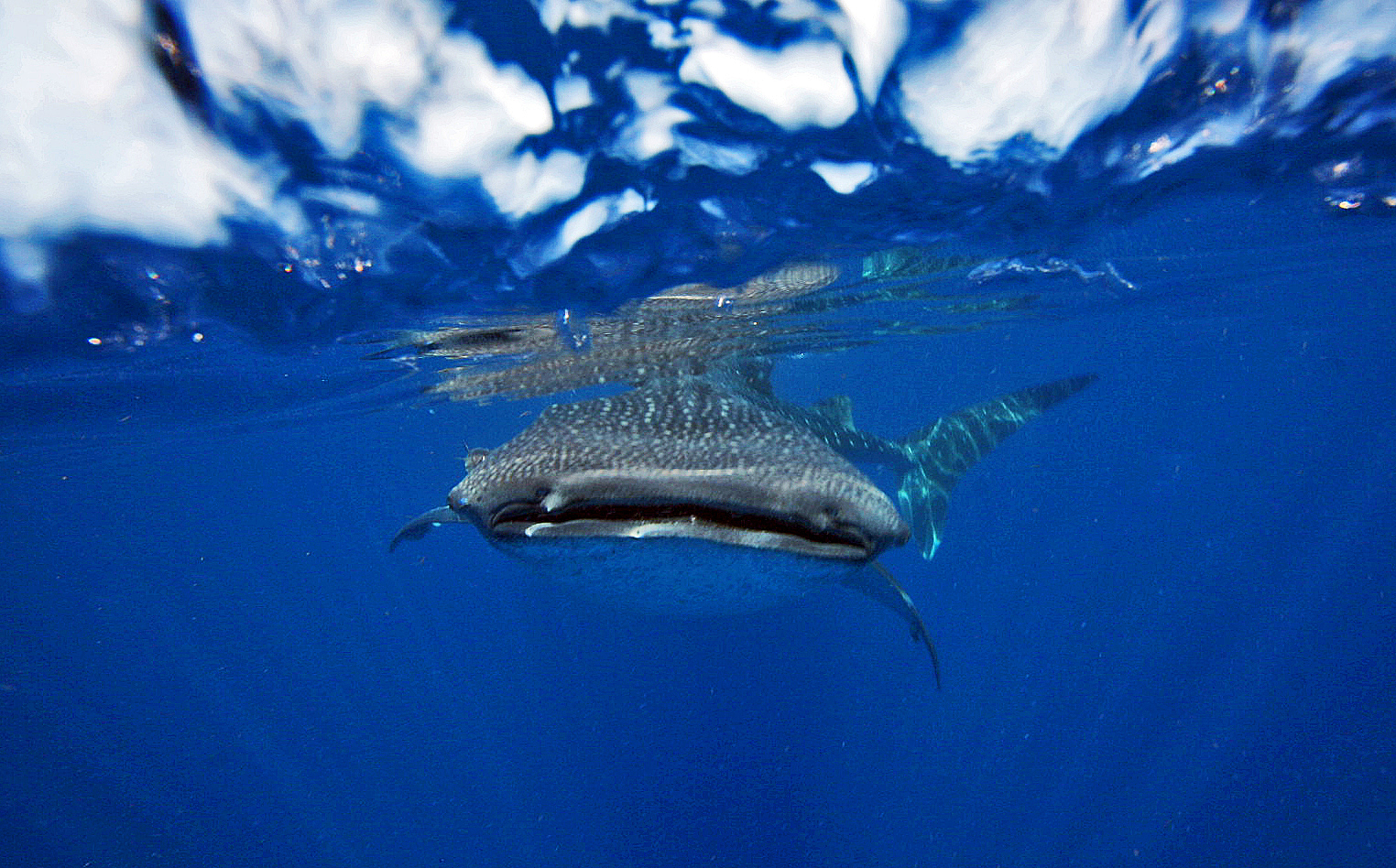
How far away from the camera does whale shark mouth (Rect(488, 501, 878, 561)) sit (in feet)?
11.5

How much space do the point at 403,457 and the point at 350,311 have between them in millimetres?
35196

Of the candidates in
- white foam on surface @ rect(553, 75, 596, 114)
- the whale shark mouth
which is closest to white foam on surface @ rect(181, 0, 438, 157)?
white foam on surface @ rect(553, 75, 596, 114)

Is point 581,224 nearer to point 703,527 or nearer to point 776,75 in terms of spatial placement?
point 776,75

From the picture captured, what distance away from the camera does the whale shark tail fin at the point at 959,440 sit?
959cm

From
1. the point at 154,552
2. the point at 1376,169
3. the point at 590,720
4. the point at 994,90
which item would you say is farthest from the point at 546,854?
the point at 154,552

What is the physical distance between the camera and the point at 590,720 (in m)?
18.1

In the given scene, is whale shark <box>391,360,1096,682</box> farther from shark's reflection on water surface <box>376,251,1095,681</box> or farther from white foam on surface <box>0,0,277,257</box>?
white foam on surface <box>0,0,277,257</box>

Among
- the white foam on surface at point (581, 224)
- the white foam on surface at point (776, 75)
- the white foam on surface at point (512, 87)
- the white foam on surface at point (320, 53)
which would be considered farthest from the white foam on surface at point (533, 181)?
the white foam on surface at point (776, 75)

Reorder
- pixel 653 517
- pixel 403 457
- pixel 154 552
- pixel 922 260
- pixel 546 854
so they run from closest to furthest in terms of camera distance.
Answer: pixel 653 517, pixel 922 260, pixel 546 854, pixel 403 457, pixel 154 552

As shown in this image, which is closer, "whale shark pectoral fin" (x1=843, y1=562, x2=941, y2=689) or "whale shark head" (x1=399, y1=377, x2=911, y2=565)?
"whale shark head" (x1=399, y1=377, x2=911, y2=565)

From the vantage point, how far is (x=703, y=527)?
11.6 ft

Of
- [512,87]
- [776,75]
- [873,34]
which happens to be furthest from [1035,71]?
[512,87]

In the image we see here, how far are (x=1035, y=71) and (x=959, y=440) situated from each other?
5.49 metres

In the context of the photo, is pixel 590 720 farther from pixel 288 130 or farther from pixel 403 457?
pixel 403 457
